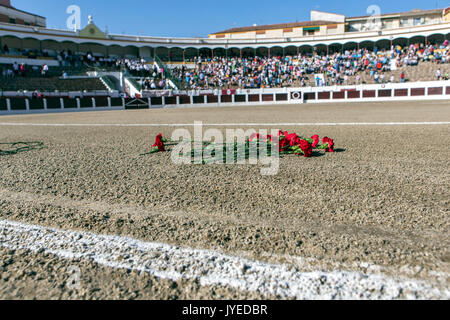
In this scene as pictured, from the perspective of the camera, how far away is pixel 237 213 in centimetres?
256

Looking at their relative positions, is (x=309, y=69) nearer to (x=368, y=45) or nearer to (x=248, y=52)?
(x=248, y=52)

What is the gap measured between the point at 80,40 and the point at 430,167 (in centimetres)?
4578

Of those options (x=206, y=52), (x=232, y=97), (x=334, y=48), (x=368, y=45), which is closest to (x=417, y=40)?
(x=368, y=45)

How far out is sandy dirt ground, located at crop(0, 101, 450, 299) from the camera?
1.62m

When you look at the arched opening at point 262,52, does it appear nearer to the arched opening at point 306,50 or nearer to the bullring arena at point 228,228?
the arched opening at point 306,50

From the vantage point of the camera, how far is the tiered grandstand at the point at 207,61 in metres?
33.9

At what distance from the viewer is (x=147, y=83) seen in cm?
3519

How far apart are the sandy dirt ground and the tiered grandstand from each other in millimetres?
29254

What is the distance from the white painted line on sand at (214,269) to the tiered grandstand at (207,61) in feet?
101

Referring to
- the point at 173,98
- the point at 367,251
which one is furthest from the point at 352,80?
the point at 367,251

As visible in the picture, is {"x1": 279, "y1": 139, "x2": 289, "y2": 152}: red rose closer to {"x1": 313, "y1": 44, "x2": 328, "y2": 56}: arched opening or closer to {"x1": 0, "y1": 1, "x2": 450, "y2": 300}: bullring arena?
{"x1": 0, "y1": 1, "x2": 450, "y2": 300}: bullring arena

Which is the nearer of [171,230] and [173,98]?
[171,230]
